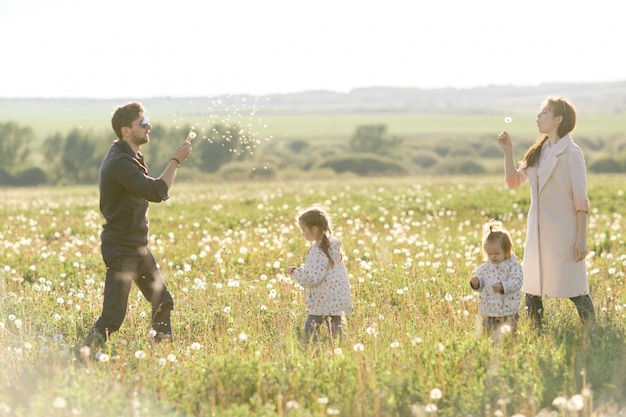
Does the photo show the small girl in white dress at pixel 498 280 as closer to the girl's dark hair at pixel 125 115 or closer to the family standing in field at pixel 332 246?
the family standing in field at pixel 332 246

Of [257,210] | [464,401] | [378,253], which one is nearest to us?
[464,401]

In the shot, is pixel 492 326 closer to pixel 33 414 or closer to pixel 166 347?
pixel 166 347

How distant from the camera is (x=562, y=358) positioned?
662cm

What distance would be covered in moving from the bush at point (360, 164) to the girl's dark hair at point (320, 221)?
3071 inches

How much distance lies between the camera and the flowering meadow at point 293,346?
5.73m

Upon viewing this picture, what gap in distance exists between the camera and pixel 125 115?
7.71 meters

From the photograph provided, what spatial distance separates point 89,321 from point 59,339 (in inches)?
42.9

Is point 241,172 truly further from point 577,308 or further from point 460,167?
point 577,308

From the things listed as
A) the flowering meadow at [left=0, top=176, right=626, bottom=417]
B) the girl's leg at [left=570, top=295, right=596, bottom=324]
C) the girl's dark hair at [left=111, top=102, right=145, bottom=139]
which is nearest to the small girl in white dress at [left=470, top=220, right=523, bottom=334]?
the flowering meadow at [left=0, top=176, right=626, bottom=417]

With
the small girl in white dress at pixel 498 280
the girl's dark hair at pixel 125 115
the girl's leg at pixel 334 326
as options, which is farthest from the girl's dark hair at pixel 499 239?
the girl's dark hair at pixel 125 115

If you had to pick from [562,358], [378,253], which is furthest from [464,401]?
[378,253]

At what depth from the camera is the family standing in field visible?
7.67 m

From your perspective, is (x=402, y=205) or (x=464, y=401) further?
(x=402, y=205)

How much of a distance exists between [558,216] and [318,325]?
2.66m
